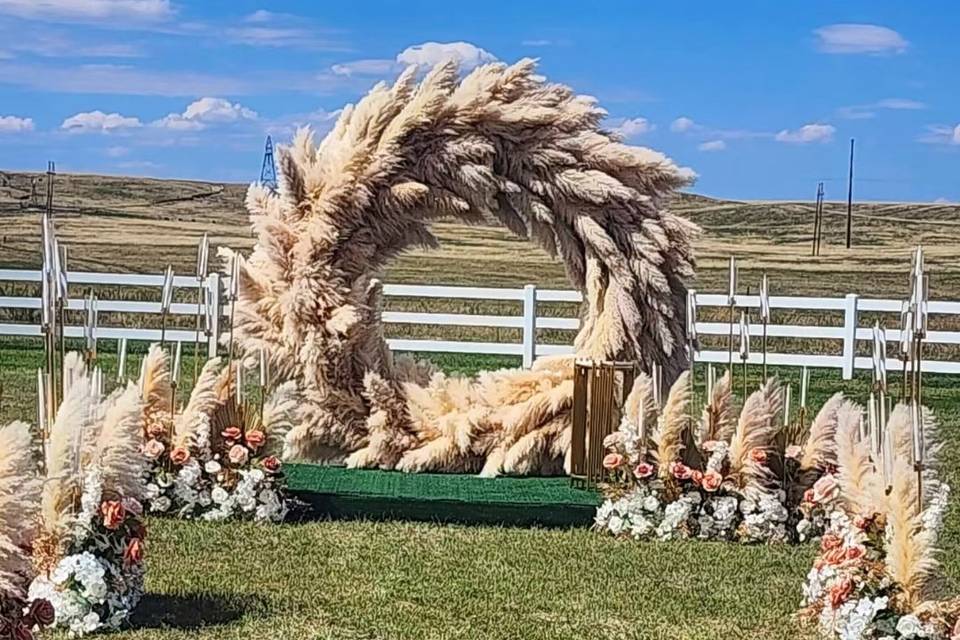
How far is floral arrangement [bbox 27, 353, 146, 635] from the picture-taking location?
545cm

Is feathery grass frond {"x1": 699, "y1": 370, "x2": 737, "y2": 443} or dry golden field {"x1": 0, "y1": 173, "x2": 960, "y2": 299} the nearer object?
feathery grass frond {"x1": 699, "y1": 370, "x2": 737, "y2": 443}

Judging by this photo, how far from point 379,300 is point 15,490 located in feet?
16.3

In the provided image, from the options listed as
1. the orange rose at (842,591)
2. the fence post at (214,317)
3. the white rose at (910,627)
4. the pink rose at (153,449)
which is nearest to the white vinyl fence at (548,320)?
the fence post at (214,317)

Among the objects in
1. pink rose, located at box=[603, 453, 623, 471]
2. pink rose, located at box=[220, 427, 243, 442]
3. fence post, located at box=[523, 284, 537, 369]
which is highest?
fence post, located at box=[523, 284, 537, 369]

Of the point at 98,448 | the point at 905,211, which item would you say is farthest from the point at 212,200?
the point at 98,448

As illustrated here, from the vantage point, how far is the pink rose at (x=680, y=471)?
7.71m

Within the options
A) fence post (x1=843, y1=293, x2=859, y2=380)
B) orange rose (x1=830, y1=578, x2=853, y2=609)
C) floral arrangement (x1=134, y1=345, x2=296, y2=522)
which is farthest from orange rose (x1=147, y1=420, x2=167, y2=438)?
fence post (x1=843, y1=293, x2=859, y2=380)

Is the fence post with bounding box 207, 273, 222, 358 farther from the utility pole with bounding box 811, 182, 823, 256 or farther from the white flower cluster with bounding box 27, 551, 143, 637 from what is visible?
the utility pole with bounding box 811, 182, 823, 256

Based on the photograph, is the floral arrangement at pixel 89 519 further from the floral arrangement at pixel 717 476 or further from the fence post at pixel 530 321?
the fence post at pixel 530 321

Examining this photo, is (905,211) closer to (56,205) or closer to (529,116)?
(56,205)

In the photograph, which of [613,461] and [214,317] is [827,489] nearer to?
[613,461]

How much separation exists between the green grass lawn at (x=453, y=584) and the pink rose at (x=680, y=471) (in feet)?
1.14

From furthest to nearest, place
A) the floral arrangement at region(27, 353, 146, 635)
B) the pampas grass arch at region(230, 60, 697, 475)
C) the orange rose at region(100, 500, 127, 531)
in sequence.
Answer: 1. the pampas grass arch at region(230, 60, 697, 475)
2. the orange rose at region(100, 500, 127, 531)
3. the floral arrangement at region(27, 353, 146, 635)

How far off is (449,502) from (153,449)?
1.60 metres
